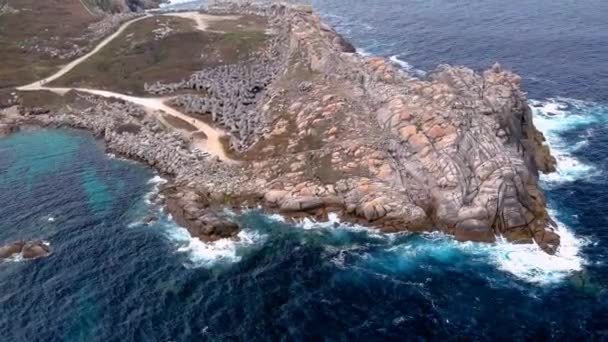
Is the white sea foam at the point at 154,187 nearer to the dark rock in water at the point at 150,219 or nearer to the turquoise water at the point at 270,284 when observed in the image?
the turquoise water at the point at 270,284

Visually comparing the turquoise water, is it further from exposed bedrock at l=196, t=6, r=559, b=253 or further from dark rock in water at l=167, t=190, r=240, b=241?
exposed bedrock at l=196, t=6, r=559, b=253

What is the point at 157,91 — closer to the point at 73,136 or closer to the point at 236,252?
the point at 73,136

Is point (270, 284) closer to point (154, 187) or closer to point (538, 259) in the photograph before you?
point (538, 259)

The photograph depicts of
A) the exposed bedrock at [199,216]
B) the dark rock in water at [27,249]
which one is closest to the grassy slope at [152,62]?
the exposed bedrock at [199,216]

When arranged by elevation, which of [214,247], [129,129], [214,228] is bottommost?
[214,247]

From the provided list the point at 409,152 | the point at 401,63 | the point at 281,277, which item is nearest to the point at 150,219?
the point at 281,277

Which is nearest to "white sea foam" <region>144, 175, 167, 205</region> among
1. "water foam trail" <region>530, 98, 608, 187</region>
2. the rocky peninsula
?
the rocky peninsula

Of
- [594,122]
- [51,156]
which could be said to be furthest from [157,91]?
[594,122]
